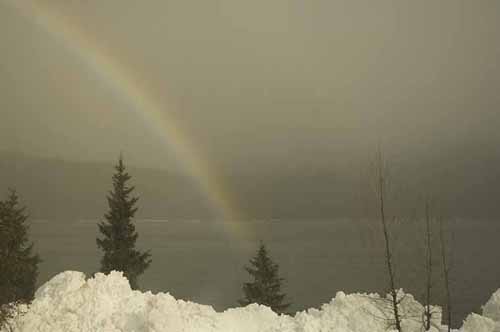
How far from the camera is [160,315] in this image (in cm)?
1345

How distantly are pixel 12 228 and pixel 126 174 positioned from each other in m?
19.4

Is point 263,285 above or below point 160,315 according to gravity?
above

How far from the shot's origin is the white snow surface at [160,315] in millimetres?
13617

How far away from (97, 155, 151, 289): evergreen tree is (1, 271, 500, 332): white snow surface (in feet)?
53.5

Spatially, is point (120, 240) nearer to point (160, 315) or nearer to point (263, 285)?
point (263, 285)

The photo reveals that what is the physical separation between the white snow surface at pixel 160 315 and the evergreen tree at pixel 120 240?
1631 centimetres

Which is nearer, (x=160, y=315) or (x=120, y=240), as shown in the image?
(x=160, y=315)

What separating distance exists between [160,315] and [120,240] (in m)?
20.1

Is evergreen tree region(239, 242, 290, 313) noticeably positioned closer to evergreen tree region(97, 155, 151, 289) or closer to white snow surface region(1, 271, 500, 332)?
evergreen tree region(97, 155, 151, 289)

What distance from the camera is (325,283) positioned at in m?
105

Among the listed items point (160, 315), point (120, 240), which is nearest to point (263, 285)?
point (120, 240)

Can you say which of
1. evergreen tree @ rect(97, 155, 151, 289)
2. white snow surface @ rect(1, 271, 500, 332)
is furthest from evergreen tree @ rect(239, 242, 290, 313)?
white snow surface @ rect(1, 271, 500, 332)

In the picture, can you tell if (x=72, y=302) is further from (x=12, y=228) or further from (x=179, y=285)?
(x=179, y=285)

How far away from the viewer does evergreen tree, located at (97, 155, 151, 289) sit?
31.8 meters
